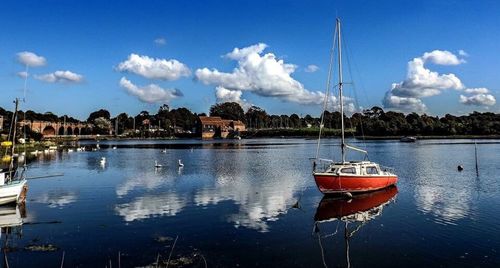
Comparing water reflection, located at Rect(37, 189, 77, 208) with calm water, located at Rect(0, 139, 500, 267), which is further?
water reflection, located at Rect(37, 189, 77, 208)

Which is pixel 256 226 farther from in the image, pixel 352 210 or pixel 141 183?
pixel 141 183

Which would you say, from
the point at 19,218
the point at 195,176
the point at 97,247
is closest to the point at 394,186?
the point at 195,176

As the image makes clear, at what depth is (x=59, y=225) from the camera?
2362cm

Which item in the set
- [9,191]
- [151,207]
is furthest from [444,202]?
[9,191]

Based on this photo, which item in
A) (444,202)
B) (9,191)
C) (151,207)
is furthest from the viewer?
(444,202)

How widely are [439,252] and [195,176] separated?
33814 millimetres

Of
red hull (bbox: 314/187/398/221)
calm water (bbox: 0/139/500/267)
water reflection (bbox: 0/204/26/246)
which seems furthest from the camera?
red hull (bbox: 314/187/398/221)

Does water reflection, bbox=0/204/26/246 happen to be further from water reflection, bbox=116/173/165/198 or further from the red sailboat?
the red sailboat

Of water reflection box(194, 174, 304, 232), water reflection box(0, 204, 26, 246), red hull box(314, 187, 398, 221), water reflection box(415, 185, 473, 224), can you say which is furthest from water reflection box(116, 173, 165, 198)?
water reflection box(415, 185, 473, 224)

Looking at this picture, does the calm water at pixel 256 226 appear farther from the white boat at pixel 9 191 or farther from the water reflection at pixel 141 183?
the white boat at pixel 9 191

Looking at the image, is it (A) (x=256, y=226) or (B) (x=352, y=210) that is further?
(B) (x=352, y=210)

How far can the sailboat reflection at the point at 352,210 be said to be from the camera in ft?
76.1

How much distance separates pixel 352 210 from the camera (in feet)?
92.4

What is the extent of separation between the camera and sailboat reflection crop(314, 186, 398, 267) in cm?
2318
